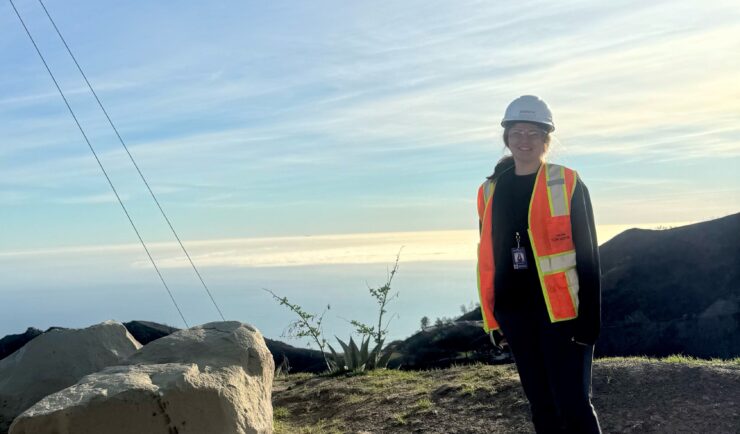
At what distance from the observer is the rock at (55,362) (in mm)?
7602

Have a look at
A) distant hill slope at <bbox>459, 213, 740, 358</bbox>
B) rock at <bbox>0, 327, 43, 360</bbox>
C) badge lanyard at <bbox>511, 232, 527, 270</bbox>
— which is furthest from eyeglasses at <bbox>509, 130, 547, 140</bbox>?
rock at <bbox>0, 327, 43, 360</bbox>

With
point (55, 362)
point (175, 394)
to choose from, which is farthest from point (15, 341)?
point (175, 394)

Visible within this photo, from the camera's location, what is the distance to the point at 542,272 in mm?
3795

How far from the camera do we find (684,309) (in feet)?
41.4

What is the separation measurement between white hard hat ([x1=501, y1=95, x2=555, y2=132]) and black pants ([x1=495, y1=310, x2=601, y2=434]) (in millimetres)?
1027

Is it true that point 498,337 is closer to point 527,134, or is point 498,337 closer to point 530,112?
point 527,134

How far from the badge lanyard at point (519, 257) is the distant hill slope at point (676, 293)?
934 cm

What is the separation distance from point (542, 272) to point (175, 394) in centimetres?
290

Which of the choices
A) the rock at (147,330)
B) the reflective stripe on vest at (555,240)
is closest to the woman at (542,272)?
the reflective stripe on vest at (555,240)

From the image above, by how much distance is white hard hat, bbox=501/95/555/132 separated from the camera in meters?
3.95

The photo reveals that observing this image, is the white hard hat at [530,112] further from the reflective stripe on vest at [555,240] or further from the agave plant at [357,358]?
the agave plant at [357,358]

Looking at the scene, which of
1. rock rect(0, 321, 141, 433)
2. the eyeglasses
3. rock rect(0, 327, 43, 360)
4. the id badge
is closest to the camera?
the id badge

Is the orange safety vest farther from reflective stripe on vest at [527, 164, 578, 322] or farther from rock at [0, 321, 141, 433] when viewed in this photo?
rock at [0, 321, 141, 433]

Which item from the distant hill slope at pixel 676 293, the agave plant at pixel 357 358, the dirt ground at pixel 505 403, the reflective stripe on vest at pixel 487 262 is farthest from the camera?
the distant hill slope at pixel 676 293
